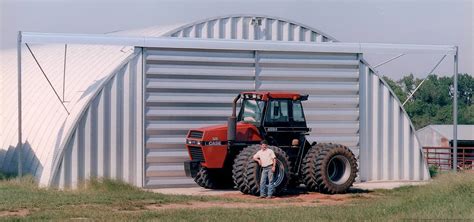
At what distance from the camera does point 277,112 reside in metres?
21.3

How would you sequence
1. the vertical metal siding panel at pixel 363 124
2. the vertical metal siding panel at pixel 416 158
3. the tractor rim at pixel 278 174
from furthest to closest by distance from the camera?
the vertical metal siding panel at pixel 416 158
the vertical metal siding panel at pixel 363 124
the tractor rim at pixel 278 174

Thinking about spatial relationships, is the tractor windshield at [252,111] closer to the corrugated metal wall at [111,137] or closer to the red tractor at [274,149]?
the red tractor at [274,149]

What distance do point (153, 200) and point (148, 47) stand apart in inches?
222

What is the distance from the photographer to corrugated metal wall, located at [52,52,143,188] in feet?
70.8

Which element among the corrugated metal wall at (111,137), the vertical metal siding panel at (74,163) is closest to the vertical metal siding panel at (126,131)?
the corrugated metal wall at (111,137)

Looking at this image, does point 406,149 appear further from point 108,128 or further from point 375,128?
point 108,128

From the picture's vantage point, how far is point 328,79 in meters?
24.8

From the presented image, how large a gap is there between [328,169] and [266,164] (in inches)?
93.6

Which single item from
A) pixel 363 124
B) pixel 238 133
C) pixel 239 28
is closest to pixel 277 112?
pixel 238 133

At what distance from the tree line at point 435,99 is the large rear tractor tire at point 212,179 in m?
49.7

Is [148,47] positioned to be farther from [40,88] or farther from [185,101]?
[40,88]

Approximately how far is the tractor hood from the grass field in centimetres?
200

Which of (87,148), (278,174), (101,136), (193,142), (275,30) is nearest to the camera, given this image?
(278,174)

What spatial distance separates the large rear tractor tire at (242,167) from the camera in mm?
19938
